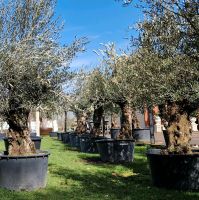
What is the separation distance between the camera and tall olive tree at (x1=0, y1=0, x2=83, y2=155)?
998cm

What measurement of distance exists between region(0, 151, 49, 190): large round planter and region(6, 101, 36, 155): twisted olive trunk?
786 mm

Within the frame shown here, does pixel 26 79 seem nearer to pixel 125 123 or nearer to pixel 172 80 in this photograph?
pixel 172 80

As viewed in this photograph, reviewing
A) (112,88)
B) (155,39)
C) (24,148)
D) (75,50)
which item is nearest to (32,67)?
(75,50)

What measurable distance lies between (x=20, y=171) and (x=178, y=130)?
404 centimetres

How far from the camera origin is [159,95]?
10086mm

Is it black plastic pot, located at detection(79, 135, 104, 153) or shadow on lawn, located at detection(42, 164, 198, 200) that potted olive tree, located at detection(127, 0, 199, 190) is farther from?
black plastic pot, located at detection(79, 135, 104, 153)

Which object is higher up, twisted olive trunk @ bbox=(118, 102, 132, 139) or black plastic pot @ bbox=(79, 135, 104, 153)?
twisted olive trunk @ bbox=(118, 102, 132, 139)

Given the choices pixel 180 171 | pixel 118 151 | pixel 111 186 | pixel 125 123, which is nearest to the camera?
pixel 180 171

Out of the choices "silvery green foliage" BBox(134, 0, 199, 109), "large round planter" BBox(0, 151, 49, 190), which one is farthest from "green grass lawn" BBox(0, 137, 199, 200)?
"silvery green foliage" BBox(134, 0, 199, 109)

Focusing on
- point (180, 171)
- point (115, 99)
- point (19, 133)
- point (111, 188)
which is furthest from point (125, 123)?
point (180, 171)

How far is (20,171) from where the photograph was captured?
10.4 metres

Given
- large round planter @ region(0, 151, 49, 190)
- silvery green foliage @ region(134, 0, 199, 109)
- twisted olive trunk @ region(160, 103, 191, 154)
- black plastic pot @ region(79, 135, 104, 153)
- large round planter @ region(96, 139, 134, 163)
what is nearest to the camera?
silvery green foliage @ region(134, 0, 199, 109)

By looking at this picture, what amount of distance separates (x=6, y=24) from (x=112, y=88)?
808 cm

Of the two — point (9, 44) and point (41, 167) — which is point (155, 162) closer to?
point (41, 167)
